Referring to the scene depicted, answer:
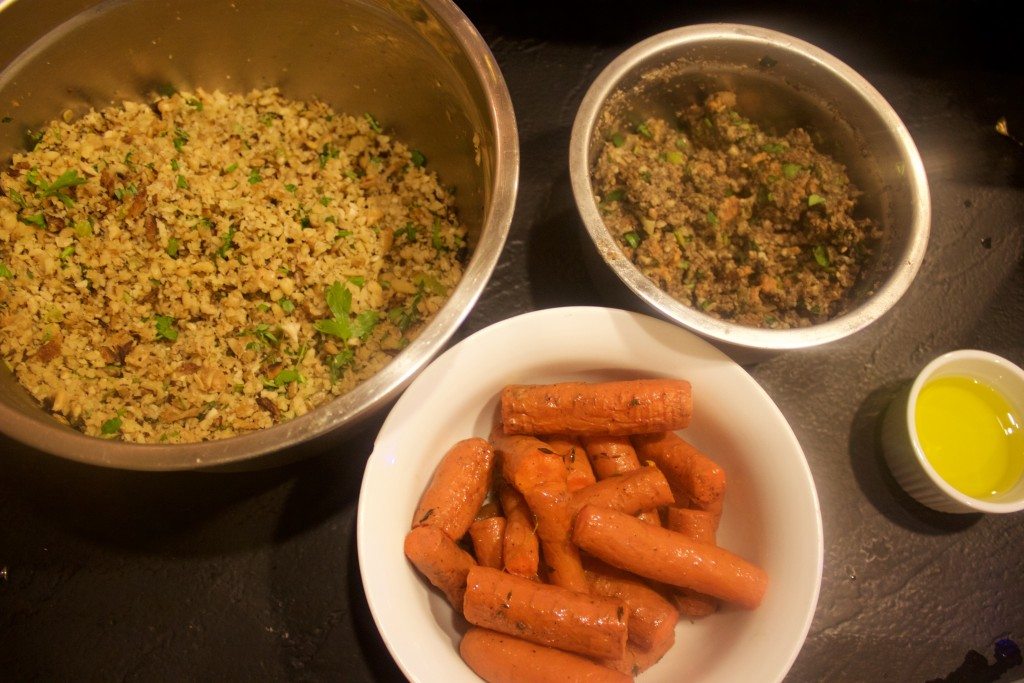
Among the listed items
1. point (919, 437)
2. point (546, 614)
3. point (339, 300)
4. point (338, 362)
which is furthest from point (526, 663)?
point (919, 437)

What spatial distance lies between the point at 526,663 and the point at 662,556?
0.32m

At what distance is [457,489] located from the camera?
1.34 metres

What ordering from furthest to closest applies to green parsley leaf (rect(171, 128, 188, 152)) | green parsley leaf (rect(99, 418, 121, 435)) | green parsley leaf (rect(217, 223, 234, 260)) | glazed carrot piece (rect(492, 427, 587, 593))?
green parsley leaf (rect(171, 128, 188, 152)) < green parsley leaf (rect(217, 223, 234, 260)) < green parsley leaf (rect(99, 418, 121, 435)) < glazed carrot piece (rect(492, 427, 587, 593))

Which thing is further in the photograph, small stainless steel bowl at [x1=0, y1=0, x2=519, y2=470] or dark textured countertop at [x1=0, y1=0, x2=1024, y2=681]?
dark textured countertop at [x1=0, y1=0, x2=1024, y2=681]

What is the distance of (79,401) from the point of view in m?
1.43

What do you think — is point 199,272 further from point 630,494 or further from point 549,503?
point 630,494

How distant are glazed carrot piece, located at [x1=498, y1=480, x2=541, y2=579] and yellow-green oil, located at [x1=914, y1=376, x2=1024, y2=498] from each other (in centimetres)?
96

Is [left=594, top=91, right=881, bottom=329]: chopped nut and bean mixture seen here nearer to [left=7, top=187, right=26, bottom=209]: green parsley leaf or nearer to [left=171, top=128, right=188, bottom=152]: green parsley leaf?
[left=171, top=128, right=188, bottom=152]: green parsley leaf

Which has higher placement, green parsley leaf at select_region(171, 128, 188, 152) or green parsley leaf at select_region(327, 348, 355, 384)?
green parsley leaf at select_region(171, 128, 188, 152)

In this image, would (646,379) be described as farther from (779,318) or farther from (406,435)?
(406,435)

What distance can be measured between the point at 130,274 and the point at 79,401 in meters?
0.30

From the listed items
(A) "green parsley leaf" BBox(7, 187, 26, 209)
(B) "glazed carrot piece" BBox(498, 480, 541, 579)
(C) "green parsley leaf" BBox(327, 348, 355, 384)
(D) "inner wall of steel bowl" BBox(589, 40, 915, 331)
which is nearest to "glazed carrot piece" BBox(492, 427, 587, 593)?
(B) "glazed carrot piece" BBox(498, 480, 541, 579)

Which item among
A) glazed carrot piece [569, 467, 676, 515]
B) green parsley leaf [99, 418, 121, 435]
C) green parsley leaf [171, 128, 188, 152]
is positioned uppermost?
green parsley leaf [171, 128, 188, 152]

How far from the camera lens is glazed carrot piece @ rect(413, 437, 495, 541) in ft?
4.35
